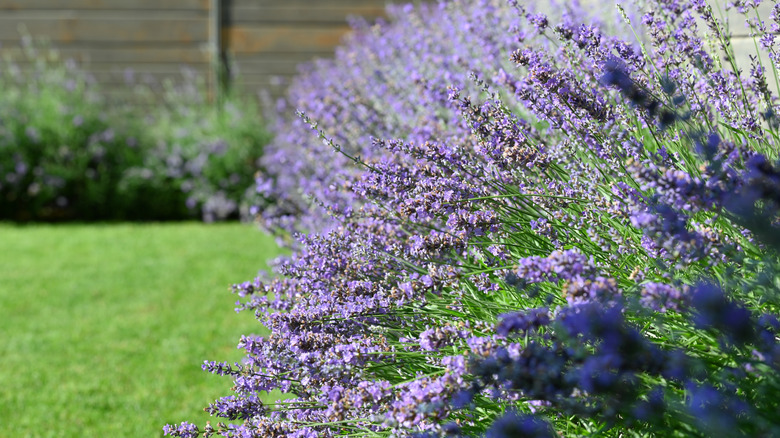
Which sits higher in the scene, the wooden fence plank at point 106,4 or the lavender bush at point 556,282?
the wooden fence plank at point 106,4

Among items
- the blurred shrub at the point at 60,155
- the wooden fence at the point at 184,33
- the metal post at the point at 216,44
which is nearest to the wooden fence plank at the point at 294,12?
the wooden fence at the point at 184,33

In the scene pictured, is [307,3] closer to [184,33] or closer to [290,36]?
[290,36]

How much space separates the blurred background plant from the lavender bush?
5.40 m

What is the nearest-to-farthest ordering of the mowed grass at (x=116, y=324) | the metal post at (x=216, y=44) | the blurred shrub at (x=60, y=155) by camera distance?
the mowed grass at (x=116, y=324) → the blurred shrub at (x=60, y=155) → the metal post at (x=216, y=44)

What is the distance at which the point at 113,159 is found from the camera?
7.72 meters

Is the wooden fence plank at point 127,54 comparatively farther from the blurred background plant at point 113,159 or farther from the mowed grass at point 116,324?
the mowed grass at point 116,324

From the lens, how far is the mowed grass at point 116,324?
309cm

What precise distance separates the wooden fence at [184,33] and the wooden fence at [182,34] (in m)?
0.01

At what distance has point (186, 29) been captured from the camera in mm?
8297

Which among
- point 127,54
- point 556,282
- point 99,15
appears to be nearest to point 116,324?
point 556,282

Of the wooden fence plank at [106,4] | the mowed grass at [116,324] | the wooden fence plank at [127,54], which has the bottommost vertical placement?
the mowed grass at [116,324]

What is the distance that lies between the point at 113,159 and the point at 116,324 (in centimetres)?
385

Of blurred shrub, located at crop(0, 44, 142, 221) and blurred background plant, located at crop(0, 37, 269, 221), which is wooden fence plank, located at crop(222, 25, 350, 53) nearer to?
blurred background plant, located at crop(0, 37, 269, 221)

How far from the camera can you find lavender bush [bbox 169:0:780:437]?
1082 millimetres
